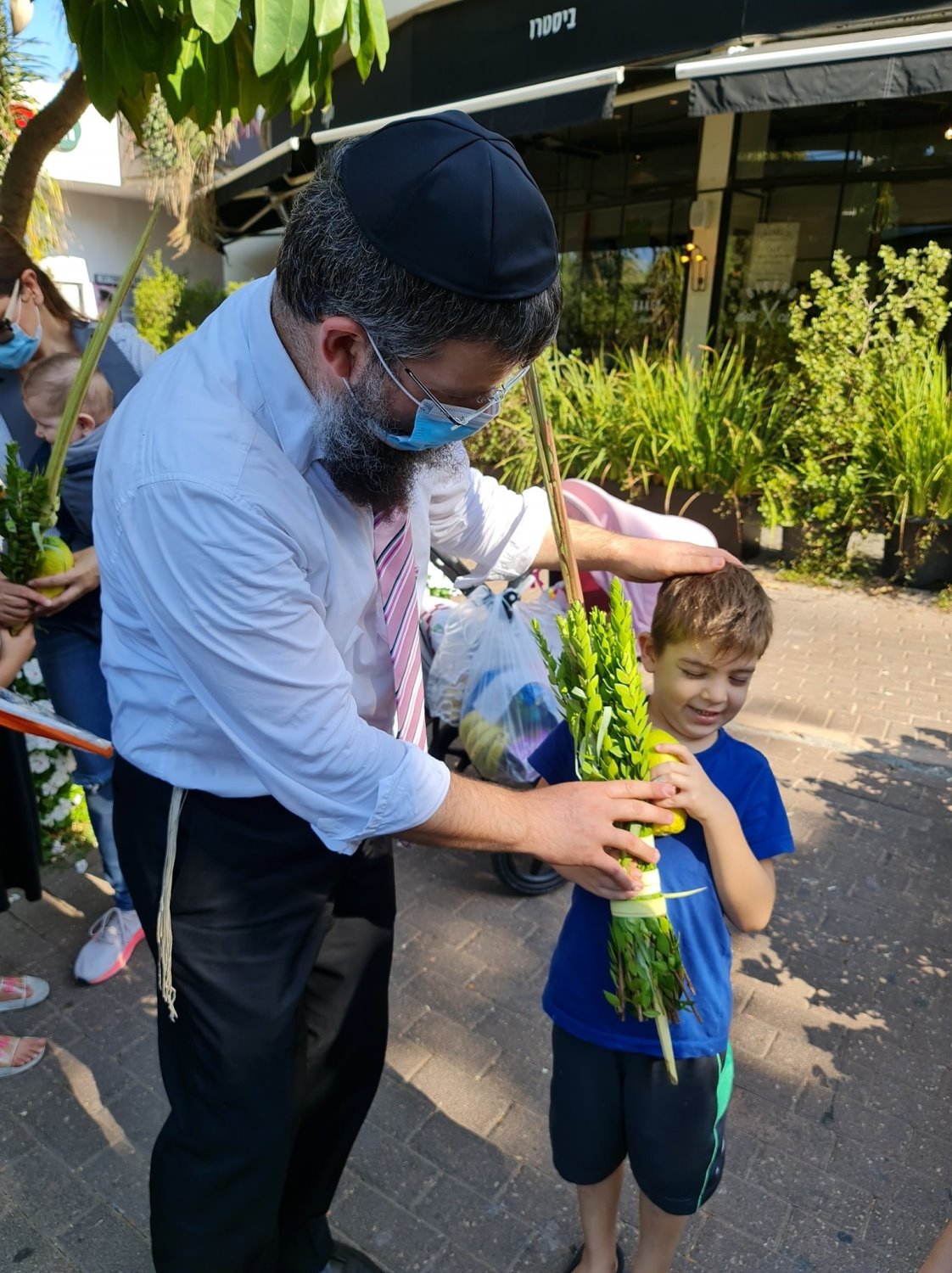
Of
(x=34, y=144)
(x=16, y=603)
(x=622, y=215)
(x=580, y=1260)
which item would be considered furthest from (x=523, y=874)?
(x=622, y=215)

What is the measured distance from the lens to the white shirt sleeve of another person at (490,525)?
205cm

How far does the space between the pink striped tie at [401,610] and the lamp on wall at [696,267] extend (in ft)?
32.1

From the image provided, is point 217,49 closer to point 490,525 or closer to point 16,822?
point 490,525

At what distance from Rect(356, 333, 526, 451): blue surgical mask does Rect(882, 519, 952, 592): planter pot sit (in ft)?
19.7

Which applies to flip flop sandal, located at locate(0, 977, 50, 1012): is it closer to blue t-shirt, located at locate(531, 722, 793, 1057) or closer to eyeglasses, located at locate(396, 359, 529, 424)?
blue t-shirt, located at locate(531, 722, 793, 1057)

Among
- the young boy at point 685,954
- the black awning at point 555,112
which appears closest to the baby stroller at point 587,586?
the young boy at point 685,954

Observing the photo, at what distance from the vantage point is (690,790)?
4.99 ft

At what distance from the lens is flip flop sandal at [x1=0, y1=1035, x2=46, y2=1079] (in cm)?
242

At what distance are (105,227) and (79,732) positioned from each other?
23781mm

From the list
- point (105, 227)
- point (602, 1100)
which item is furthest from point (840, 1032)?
point (105, 227)

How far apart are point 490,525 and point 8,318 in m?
1.51

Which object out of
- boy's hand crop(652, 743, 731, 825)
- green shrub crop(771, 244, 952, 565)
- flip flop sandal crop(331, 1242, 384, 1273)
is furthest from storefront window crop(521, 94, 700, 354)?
flip flop sandal crop(331, 1242, 384, 1273)

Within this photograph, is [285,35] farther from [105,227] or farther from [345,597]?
[105,227]

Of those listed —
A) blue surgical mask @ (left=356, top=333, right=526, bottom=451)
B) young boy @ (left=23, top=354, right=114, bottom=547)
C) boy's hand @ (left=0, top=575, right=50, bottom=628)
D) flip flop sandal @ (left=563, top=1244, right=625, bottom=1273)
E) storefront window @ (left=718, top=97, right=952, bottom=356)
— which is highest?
storefront window @ (left=718, top=97, right=952, bottom=356)
